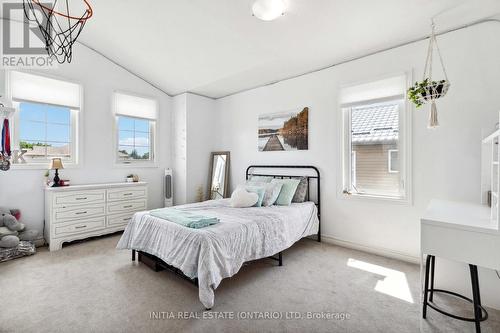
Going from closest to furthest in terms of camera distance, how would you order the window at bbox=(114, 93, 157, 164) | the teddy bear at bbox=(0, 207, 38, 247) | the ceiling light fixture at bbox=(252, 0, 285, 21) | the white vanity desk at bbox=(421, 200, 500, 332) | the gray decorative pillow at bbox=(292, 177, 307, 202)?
the white vanity desk at bbox=(421, 200, 500, 332) → the ceiling light fixture at bbox=(252, 0, 285, 21) → the teddy bear at bbox=(0, 207, 38, 247) → the gray decorative pillow at bbox=(292, 177, 307, 202) → the window at bbox=(114, 93, 157, 164)

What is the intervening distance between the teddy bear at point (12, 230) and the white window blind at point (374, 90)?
4631 millimetres

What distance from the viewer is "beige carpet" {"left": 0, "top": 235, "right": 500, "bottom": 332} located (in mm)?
1779

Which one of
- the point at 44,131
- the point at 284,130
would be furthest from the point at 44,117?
the point at 284,130

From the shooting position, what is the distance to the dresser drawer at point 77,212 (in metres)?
3.34

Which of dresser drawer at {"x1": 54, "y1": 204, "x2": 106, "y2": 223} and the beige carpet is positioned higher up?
dresser drawer at {"x1": 54, "y1": 204, "x2": 106, "y2": 223}

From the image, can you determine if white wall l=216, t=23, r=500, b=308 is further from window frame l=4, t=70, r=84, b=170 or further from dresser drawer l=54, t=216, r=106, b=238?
window frame l=4, t=70, r=84, b=170

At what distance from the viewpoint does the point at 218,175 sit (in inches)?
194

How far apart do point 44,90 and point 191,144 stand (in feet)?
7.68

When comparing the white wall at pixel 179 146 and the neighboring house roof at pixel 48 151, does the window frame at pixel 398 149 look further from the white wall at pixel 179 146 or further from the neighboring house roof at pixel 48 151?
the neighboring house roof at pixel 48 151

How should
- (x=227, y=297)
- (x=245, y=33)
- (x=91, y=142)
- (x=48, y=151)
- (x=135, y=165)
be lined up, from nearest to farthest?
(x=227, y=297) < (x=245, y=33) < (x=48, y=151) < (x=91, y=142) < (x=135, y=165)

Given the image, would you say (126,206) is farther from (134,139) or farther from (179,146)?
(179,146)

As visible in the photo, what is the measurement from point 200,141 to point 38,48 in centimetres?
279

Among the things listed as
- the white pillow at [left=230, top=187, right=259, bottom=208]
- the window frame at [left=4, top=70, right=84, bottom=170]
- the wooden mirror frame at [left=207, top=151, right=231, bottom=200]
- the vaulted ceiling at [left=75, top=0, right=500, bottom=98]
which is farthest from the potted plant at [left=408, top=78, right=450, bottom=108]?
the window frame at [left=4, top=70, right=84, bottom=170]

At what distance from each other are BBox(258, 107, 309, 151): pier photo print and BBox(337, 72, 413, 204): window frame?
57cm
